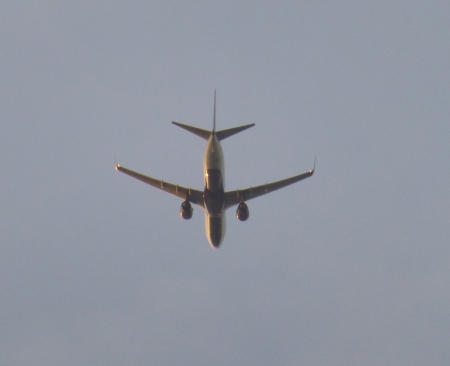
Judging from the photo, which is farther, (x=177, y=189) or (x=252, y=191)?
(x=177, y=189)

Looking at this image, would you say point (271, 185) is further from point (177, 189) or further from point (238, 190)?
point (177, 189)

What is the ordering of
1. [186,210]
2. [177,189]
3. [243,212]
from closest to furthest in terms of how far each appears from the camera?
1. [243,212]
2. [186,210]
3. [177,189]

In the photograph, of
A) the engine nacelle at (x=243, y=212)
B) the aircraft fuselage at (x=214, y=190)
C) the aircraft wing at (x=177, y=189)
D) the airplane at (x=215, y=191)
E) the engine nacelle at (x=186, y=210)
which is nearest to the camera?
the aircraft fuselage at (x=214, y=190)

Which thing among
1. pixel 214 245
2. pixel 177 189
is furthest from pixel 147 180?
pixel 214 245

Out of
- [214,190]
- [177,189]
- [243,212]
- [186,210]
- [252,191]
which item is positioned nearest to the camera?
[214,190]

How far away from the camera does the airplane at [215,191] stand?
62.2 meters

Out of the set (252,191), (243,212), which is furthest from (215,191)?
(252,191)

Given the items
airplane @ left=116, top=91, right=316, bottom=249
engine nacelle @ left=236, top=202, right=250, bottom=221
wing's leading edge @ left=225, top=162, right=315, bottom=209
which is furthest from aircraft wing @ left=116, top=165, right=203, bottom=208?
engine nacelle @ left=236, top=202, right=250, bottom=221

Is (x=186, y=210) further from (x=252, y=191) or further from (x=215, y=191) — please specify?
(x=252, y=191)

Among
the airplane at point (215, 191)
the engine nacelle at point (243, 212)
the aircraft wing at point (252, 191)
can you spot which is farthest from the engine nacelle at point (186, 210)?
the engine nacelle at point (243, 212)

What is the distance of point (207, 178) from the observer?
63000 millimetres

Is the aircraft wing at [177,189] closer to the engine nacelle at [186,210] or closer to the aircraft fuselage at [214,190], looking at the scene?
the engine nacelle at [186,210]

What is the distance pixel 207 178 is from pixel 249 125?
5315 millimetres

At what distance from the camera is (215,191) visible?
64.4 metres
